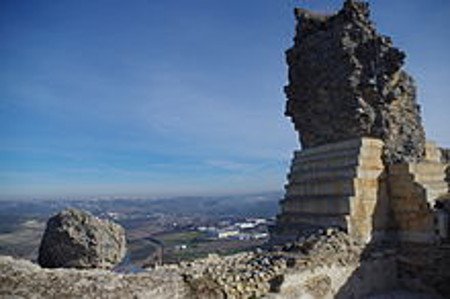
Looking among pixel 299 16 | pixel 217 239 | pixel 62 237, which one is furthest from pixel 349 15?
pixel 217 239

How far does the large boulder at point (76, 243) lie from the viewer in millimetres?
9742

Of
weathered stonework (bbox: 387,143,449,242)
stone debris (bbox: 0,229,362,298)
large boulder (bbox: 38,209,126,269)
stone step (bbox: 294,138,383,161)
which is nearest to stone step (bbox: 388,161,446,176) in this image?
weathered stonework (bbox: 387,143,449,242)

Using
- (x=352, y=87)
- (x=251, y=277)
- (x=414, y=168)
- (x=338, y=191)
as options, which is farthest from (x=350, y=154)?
(x=251, y=277)

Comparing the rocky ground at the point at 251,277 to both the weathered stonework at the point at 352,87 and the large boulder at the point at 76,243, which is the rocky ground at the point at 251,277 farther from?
the weathered stonework at the point at 352,87

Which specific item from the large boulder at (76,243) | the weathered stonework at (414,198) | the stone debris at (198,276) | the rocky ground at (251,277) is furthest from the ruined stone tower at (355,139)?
the large boulder at (76,243)

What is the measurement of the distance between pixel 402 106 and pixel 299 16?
510 cm

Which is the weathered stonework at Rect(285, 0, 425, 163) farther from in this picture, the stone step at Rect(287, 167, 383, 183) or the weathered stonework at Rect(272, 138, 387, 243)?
the stone step at Rect(287, 167, 383, 183)

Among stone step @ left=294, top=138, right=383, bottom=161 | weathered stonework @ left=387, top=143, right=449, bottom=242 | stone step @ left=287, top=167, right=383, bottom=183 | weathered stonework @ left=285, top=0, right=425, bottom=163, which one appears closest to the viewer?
weathered stonework @ left=387, top=143, right=449, bottom=242

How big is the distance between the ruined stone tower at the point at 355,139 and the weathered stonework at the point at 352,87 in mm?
35

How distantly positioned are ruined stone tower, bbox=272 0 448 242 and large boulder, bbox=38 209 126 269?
7053 millimetres

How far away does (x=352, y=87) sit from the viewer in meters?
15.0

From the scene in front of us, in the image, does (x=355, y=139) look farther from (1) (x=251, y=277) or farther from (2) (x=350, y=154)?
(1) (x=251, y=277)

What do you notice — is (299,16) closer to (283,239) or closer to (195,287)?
(283,239)

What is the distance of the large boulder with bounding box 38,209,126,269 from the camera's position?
9742 mm
